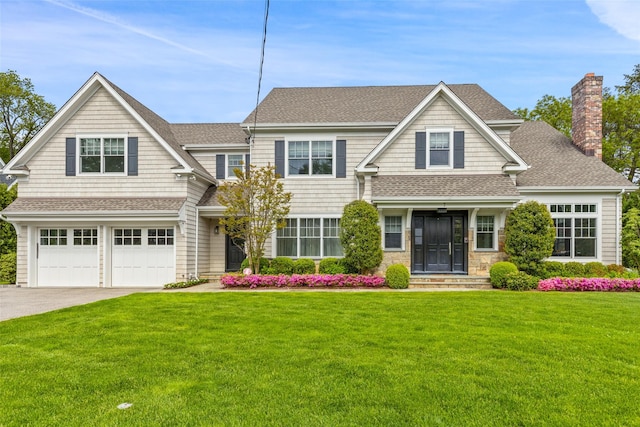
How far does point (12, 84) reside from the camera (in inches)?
1479

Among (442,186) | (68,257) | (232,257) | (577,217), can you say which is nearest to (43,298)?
(68,257)

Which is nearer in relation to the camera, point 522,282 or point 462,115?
point 522,282

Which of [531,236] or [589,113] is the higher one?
[589,113]

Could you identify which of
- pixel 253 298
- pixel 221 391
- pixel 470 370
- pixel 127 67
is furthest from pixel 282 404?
pixel 127 67

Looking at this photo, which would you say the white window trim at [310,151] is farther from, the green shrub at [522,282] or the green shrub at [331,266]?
the green shrub at [522,282]

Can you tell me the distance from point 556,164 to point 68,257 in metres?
20.8

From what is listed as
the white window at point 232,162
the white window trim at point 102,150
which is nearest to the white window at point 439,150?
the white window at point 232,162

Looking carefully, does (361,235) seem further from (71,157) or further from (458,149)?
(71,157)

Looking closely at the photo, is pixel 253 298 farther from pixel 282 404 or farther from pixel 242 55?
pixel 282 404

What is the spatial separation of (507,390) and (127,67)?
2493 cm

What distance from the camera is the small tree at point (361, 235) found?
46.7 feet

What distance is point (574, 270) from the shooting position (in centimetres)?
1497

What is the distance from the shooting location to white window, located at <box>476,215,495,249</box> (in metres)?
15.3

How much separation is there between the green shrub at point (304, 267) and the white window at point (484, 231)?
661cm
